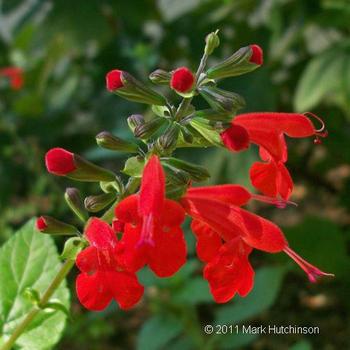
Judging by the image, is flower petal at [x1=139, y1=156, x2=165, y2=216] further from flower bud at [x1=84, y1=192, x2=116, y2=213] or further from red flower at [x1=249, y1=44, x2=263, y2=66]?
red flower at [x1=249, y1=44, x2=263, y2=66]

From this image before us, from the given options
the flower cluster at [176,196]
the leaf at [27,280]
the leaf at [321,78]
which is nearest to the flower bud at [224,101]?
the flower cluster at [176,196]

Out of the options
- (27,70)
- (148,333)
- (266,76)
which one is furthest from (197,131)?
(27,70)

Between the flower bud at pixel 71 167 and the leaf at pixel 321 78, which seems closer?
the flower bud at pixel 71 167

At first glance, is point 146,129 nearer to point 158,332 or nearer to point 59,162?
point 59,162

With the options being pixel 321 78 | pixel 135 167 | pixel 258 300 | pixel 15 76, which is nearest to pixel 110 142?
pixel 135 167

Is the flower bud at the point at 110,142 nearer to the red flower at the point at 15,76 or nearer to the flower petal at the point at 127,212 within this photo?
the flower petal at the point at 127,212

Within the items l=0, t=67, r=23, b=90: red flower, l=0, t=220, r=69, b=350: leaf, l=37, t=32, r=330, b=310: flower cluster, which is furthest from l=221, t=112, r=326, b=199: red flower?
l=0, t=67, r=23, b=90: red flower
